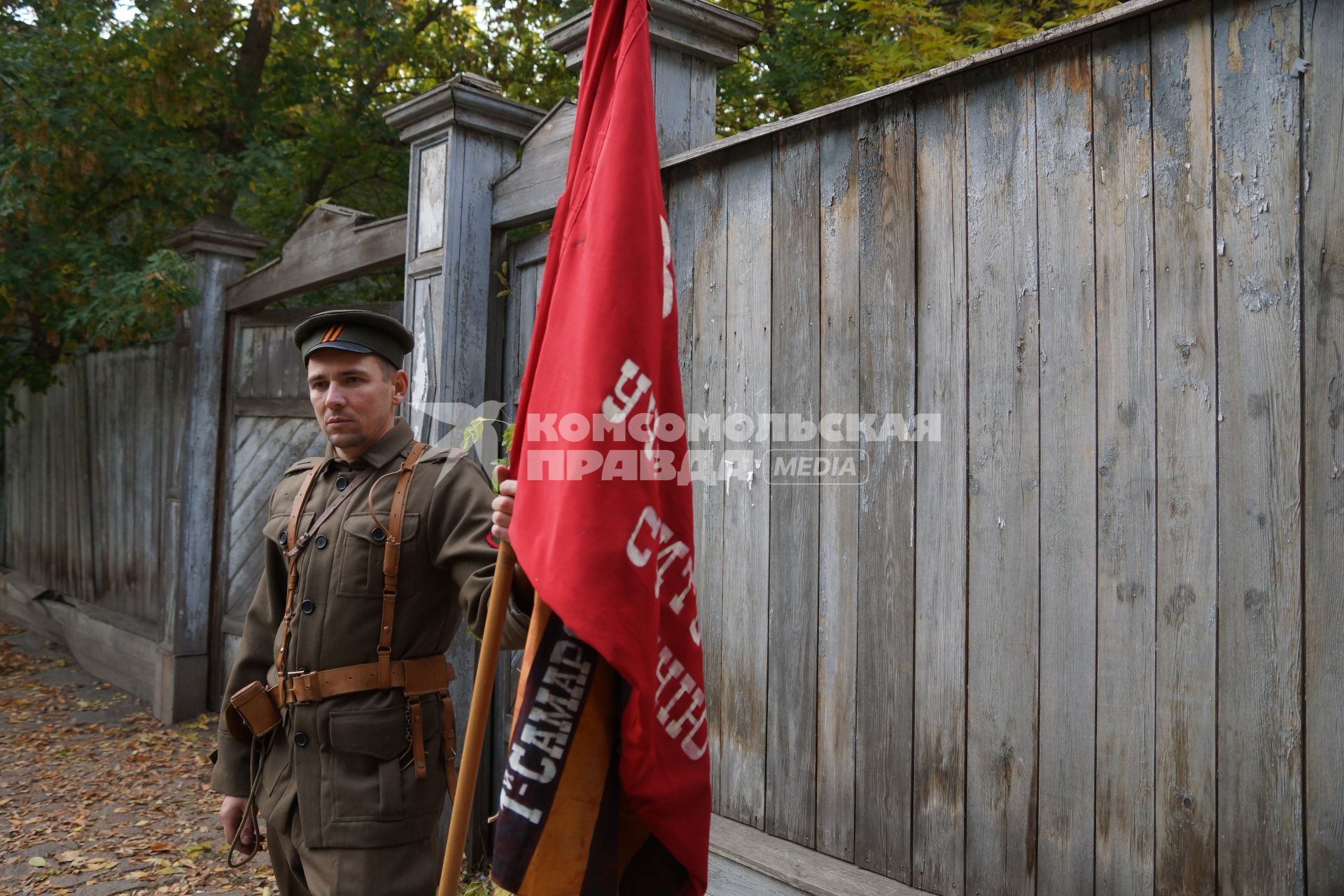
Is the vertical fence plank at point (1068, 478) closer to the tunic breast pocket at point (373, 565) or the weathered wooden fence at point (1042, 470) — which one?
the weathered wooden fence at point (1042, 470)

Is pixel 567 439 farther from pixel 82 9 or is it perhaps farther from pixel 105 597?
pixel 105 597

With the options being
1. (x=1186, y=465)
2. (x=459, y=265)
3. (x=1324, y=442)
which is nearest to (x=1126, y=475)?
(x=1186, y=465)

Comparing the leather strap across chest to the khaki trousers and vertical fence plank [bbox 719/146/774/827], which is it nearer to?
the khaki trousers

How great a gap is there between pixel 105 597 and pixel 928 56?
7.07 meters

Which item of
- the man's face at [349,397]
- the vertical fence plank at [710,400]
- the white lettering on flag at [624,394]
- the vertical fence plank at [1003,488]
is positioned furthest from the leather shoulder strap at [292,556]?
the vertical fence plank at [1003,488]

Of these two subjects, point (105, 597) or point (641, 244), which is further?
point (105, 597)

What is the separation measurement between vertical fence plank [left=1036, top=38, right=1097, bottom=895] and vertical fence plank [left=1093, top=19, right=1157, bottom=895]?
3 centimetres

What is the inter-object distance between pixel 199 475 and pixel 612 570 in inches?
222

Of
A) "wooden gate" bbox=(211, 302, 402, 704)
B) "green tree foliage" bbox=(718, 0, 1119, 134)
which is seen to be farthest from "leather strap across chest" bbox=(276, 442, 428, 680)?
"wooden gate" bbox=(211, 302, 402, 704)

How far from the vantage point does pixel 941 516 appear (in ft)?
8.64

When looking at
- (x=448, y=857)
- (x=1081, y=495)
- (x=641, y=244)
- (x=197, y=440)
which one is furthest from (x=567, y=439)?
(x=197, y=440)

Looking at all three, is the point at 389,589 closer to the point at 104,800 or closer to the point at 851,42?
the point at 104,800

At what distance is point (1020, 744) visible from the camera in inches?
95.8

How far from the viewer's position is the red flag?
5.76ft
